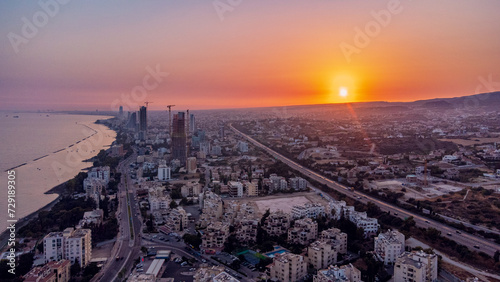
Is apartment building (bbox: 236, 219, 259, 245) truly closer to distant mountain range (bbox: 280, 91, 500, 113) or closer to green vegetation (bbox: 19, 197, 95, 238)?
green vegetation (bbox: 19, 197, 95, 238)

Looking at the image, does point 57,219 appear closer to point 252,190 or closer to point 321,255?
point 252,190

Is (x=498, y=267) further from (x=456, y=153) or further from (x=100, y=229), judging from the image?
(x=456, y=153)

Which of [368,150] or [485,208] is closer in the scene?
[485,208]

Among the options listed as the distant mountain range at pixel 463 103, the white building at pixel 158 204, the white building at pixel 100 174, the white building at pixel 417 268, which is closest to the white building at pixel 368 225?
the white building at pixel 417 268

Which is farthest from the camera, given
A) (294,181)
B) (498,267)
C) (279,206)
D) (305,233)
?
(294,181)

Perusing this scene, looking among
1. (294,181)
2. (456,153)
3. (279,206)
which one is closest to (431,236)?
(279,206)

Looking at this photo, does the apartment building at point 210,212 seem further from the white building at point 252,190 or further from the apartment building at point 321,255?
the apartment building at point 321,255

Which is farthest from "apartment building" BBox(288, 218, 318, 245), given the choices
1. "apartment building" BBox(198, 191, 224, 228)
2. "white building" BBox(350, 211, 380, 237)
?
"apartment building" BBox(198, 191, 224, 228)

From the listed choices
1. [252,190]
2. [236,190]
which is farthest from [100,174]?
[252,190]
